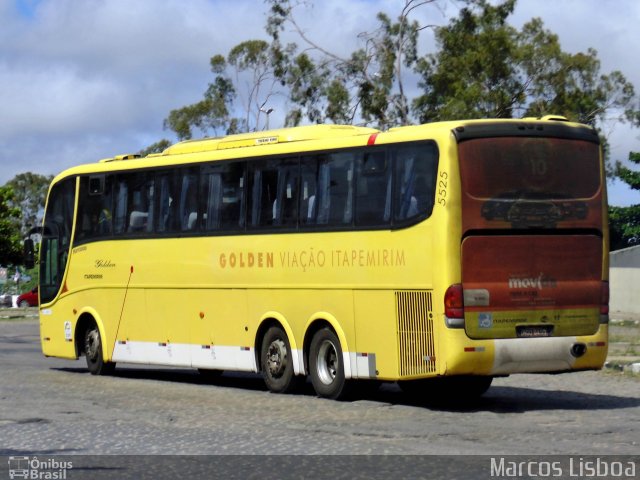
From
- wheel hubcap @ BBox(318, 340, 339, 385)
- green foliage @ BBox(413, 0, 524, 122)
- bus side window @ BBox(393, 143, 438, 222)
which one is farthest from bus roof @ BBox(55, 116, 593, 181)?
green foliage @ BBox(413, 0, 524, 122)

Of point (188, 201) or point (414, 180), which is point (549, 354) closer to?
point (414, 180)

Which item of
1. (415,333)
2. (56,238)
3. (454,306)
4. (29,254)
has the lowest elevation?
(415,333)

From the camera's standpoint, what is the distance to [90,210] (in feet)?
75.3

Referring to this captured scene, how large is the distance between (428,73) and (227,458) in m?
46.0

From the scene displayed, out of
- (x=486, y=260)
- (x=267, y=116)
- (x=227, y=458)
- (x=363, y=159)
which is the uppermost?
(x=267, y=116)

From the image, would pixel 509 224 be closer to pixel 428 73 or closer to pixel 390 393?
pixel 390 393

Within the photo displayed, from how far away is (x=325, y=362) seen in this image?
1802 centimetres

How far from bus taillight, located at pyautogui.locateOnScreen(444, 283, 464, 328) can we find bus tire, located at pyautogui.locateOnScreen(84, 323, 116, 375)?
8590 millimetres

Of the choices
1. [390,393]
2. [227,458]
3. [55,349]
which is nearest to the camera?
[227,458]

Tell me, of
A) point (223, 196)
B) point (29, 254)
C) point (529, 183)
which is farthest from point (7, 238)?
point (529, 183)

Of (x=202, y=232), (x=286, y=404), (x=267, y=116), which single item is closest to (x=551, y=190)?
(x=286, y=404)

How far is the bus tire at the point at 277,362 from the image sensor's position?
1861 cm

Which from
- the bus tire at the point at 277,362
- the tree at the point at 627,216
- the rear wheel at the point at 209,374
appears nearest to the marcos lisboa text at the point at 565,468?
the bus tire at the point at 277,362

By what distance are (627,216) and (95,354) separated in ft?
148
